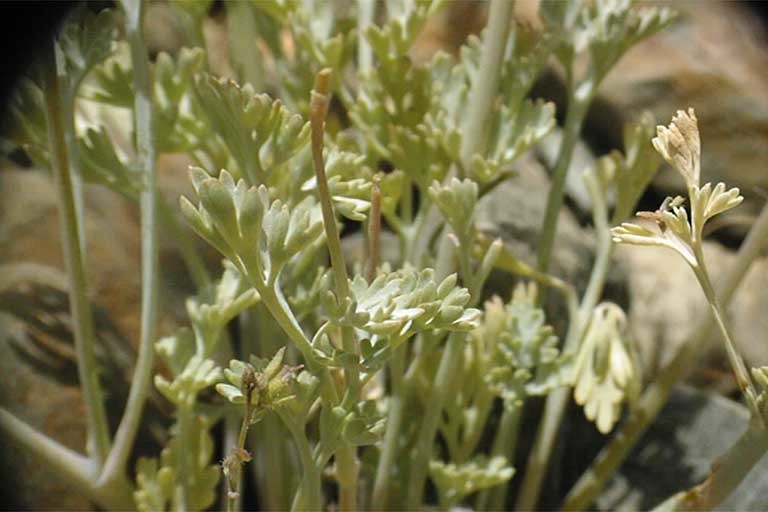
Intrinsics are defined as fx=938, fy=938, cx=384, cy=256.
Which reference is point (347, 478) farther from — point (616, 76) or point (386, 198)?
point (616, 76)

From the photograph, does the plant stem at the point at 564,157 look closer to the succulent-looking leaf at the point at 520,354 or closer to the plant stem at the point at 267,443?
the succulent-looking leaf at the point at 520,354

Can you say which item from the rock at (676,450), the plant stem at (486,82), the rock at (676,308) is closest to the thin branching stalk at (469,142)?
the plant stem at (486,82)

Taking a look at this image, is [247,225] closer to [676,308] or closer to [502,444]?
[502,444]

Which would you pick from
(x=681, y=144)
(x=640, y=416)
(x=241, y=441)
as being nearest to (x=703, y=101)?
(x=640, y=416)

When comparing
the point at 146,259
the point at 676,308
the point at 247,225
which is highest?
the point at 247,225

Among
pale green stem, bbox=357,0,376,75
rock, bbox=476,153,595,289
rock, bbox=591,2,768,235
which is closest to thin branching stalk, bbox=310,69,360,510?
pale green stem, bbox=357,0,376,75

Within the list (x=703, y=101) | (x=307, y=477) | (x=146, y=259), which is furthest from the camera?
(x=703, y=101)

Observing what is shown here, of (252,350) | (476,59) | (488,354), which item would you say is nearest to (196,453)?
(252,350)
